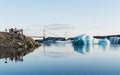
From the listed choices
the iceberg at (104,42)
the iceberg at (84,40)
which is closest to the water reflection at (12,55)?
the iceberg at (84,40)

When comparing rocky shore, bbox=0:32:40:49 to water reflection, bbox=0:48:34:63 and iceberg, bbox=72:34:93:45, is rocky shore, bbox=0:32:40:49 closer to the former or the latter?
water reflection, bbox=0:48:34:63

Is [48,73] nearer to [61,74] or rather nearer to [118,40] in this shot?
[61,74]

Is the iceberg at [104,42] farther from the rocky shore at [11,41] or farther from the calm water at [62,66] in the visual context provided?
the calm water at [62,66]

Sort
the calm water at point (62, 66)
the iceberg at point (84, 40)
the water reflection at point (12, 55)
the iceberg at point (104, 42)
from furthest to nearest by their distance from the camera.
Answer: the iceberg at point (104, 42)
the iceberg at point (84, 40)
the water reflection at point (12, 55)
the calm water at point (62, 66)

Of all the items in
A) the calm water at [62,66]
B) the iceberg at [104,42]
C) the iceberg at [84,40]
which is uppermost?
the iceberg at [84,40]

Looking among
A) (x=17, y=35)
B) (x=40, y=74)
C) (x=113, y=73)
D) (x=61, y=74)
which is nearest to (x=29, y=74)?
(x=40, y=74)

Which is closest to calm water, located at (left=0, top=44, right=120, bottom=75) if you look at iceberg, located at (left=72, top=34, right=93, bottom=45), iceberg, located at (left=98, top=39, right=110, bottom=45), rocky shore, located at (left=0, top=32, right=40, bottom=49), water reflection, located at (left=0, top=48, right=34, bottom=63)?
water reflection, located at (left=0, top=48, right=34, bottom=63)

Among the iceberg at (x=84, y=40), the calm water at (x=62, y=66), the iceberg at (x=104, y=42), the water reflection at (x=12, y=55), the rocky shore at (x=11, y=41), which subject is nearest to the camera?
the calm water at (x=62, y=66)

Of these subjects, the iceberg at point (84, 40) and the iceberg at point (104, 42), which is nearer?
the iceberg at point (84, 40)

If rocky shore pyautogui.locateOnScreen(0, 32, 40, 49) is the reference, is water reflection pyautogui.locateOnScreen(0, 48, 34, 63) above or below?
below

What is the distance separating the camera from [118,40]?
13138cm

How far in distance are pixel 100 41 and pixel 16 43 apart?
48767mm

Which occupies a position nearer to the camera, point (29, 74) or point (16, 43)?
point (29, 74)

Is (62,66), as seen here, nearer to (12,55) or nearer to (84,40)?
(12,55)
